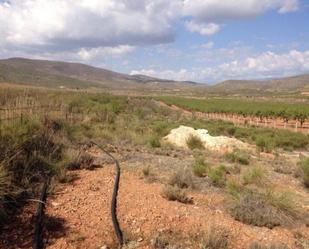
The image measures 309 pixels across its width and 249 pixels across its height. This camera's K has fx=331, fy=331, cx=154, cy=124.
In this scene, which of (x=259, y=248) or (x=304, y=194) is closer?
(x=259, y=248)

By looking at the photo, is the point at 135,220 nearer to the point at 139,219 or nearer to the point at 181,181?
the point at 139,219

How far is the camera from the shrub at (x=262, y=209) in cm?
680

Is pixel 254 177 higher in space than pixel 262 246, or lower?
lower

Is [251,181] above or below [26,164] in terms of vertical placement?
below

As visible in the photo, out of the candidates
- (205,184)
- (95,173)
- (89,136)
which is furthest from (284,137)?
(95,173)

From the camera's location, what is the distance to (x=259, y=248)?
547 cm

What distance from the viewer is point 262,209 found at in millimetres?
7125

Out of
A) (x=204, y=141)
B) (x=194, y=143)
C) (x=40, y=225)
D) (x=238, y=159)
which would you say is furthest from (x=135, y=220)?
(x=204, y=141)

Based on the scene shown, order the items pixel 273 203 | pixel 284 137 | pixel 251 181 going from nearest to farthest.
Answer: pixel 273 203 → pixel 251 181 → pixel 284 137

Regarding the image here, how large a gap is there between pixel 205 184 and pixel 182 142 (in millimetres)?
9648

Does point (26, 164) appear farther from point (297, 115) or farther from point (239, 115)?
point (239, 115)

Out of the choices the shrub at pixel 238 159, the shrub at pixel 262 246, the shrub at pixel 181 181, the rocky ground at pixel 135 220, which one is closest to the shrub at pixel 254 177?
the rocky ground at pixel 135 220

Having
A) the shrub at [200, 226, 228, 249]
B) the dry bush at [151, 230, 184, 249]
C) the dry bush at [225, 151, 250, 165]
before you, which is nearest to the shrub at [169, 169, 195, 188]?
the dry bush at [151, 230, 184, 249]

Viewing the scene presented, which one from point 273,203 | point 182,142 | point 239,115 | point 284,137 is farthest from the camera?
point 239,115
